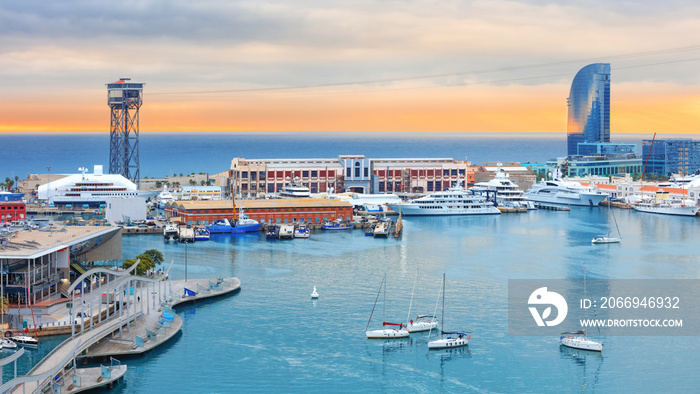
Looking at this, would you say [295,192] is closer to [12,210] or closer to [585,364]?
[12,210]

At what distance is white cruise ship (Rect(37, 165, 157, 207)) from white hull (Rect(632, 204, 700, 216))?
71.9 feet

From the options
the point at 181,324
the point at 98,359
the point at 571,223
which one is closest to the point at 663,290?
the point at 181,324

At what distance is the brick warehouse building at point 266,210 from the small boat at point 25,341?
15942 millimetres

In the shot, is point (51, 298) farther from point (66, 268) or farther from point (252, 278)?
point (252, 278)

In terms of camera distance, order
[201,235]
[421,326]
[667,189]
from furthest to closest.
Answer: [667,189]
[201,235]
[421,326]

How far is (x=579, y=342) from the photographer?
47.9 feet

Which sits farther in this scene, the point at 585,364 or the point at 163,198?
the point at 163,198

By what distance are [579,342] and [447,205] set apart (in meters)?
22.4

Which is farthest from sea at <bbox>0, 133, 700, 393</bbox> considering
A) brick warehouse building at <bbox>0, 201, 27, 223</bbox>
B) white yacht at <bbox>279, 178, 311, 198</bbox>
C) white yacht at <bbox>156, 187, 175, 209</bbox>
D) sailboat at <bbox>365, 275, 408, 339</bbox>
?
white yacht at <bbox>156, 187, 175, 209</bbox>

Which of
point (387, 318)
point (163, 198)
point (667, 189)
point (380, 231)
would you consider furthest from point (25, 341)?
point (667, 189)

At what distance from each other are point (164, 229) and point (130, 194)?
921 centimetres

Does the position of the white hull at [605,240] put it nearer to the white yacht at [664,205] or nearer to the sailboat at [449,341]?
the white yacht at [664,205]

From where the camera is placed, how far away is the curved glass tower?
78438 mm

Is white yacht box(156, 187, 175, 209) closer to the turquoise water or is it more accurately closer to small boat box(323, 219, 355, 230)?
small boat box(323, 219, 355, 230)
